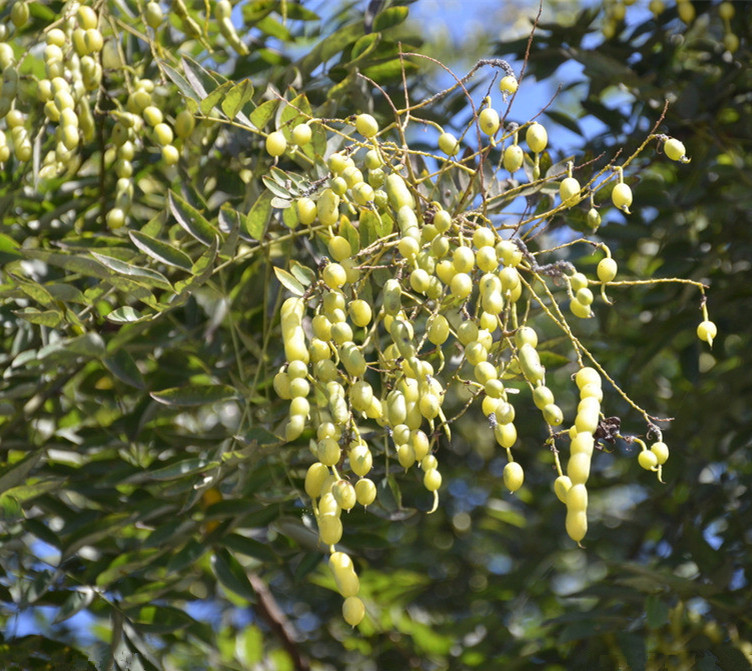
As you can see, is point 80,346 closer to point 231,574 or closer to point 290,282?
point 290,282

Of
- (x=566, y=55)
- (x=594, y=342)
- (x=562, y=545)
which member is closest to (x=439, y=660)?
(x=562, y=545)

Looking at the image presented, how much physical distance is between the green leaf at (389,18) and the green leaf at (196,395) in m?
0.52

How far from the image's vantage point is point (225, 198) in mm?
1389

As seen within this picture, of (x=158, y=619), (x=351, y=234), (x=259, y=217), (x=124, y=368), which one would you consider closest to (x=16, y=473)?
(x=124, y=368)

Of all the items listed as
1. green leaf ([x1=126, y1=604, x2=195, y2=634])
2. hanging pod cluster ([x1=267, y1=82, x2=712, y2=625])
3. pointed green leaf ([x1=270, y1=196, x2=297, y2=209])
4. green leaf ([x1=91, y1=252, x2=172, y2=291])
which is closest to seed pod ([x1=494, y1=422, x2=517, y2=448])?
hanging pod cluster ([x1=267, y1=82, x2=712, y2=625])

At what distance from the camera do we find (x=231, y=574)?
133 cm

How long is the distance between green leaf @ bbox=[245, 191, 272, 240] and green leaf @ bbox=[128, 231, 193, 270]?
8 cm

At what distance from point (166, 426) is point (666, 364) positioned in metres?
1.34

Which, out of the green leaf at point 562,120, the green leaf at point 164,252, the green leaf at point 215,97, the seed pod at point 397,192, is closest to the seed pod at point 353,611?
the seed pod at point 397,192

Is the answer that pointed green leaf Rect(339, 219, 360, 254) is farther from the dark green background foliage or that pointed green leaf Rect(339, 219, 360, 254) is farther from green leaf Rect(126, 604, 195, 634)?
green leaf Rect(126, 604, 195, 634)

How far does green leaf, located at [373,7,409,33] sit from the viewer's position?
129 cm

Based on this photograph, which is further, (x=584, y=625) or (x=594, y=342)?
(x=594, y=342)

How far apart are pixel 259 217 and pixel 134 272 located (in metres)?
0.15

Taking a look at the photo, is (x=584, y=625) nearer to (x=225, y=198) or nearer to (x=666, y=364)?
(x=225, y=198)
